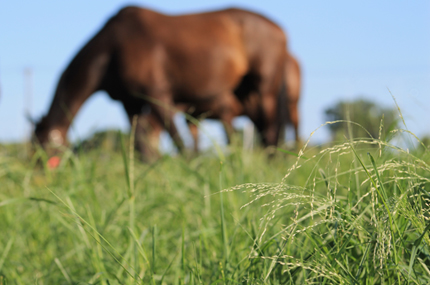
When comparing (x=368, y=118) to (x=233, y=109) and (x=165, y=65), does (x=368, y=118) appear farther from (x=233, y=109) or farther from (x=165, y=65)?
(x=233, y=109)

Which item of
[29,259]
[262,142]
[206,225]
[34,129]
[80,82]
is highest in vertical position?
[206,225]

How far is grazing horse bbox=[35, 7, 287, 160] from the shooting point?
4770 mm

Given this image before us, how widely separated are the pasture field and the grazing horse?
3.18m

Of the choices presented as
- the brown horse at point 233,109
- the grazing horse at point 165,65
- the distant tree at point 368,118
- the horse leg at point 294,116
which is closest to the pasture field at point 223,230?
the distant tree at point 368,118

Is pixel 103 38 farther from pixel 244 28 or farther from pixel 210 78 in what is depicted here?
pixel 244 28

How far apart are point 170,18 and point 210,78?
2.85 feet

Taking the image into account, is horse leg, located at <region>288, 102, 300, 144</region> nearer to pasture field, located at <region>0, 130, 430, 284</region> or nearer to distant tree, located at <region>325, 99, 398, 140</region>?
distant tree, located at <region>325, 99, 398, 140</region>

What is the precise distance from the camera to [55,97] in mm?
5164

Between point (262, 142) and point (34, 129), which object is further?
point (262, 142)

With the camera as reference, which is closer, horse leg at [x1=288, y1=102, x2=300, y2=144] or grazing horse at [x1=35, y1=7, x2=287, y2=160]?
grazing horse at [x1=35, y1=7, x2=287, y2=160]

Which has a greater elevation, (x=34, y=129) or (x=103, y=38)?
(x=103, y=38)

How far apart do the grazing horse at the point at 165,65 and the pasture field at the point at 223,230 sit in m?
3.18

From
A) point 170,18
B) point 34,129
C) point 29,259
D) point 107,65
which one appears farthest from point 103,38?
point 29,259

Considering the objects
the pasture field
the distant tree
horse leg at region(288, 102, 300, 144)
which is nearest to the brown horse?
horse leg at region(288, 102, 300, 144)
